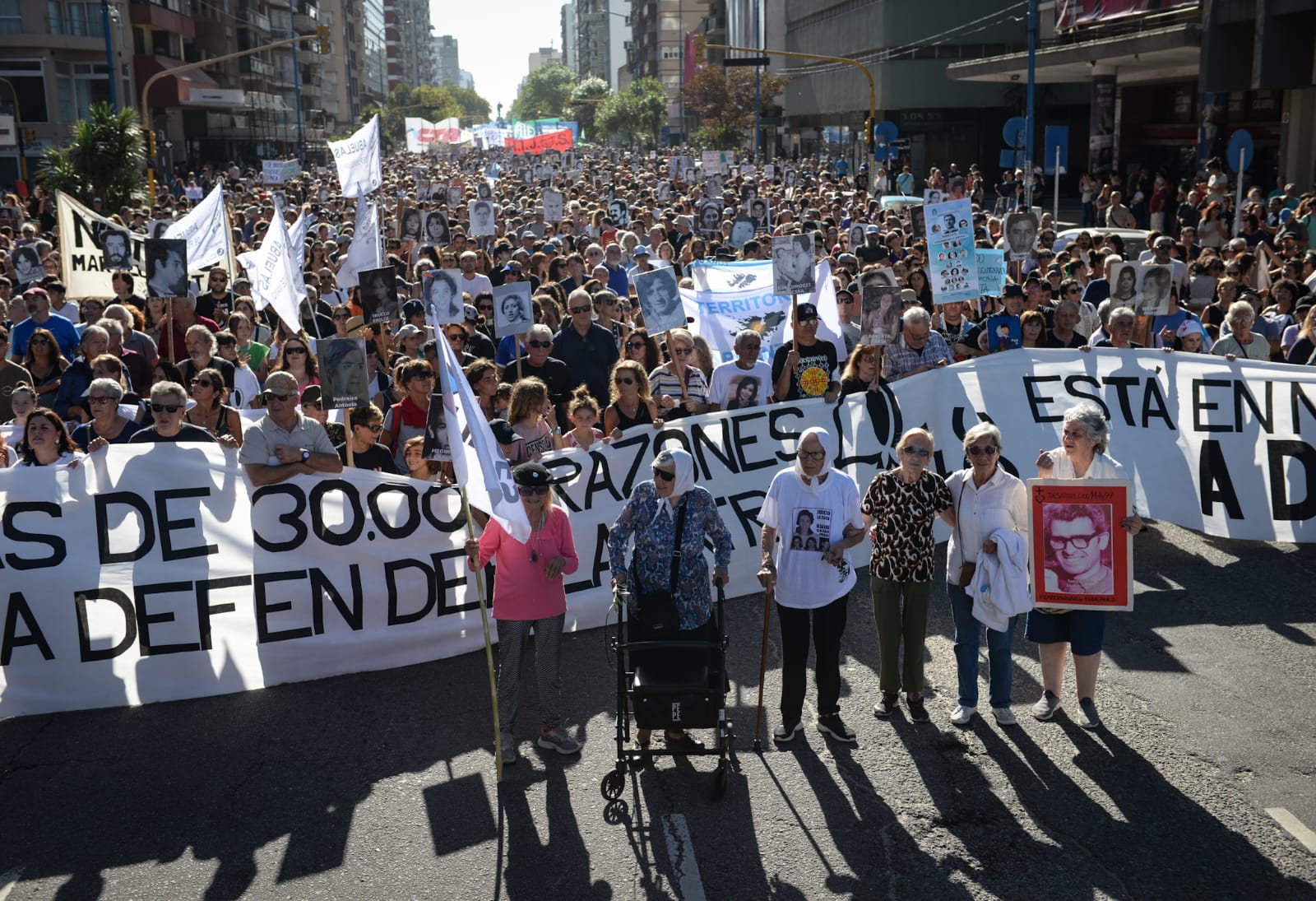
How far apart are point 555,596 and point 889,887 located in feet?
7.53

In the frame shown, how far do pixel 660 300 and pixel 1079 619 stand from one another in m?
5.20

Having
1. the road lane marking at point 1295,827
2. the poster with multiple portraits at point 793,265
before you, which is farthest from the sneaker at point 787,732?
the poster with multiple portraits at point 793,265

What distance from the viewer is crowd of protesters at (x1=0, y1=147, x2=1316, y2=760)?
6.93 meters

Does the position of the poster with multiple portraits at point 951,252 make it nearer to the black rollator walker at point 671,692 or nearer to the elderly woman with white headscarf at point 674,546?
the elderly woman with white headscarf at point 674,546

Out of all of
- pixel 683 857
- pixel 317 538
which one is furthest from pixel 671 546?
pixel 317 538

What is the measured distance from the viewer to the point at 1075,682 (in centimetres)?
Answer: 727

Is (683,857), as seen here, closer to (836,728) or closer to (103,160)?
(836,728)

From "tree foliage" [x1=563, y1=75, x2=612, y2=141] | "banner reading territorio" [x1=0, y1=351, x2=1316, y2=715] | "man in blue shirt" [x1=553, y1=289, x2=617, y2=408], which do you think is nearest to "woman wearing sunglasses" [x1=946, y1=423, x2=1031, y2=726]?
"banner reading territorio" [x1=0, y1=351, x2=1316, y2=715]

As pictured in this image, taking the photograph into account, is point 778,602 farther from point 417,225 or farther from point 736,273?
point 417,225

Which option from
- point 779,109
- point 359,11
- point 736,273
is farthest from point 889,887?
point 359,11

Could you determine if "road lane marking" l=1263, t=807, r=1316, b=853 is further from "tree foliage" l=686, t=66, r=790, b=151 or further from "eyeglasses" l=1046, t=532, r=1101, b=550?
"tree foliage" l=686, t=66, r=790, b=151

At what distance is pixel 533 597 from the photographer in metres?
6.80

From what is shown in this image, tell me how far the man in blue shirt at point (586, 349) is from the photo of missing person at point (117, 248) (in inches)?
233

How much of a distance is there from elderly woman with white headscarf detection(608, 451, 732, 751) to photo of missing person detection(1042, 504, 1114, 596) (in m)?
1.73
